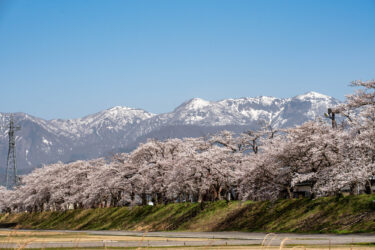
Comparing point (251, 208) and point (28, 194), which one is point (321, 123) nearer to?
point (251, 208)

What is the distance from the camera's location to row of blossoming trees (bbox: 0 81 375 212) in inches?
1825

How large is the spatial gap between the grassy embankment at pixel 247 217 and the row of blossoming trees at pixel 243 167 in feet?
4.74

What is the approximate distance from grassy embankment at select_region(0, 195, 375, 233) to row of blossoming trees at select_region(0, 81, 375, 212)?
1444 mm

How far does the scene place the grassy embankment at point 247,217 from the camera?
42.5m

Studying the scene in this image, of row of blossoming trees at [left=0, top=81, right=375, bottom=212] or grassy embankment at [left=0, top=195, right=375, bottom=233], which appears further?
row of blossoming trees at [left=0, top=81, right=375, bottom=212]

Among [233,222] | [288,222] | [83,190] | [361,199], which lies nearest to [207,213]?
[233,222]

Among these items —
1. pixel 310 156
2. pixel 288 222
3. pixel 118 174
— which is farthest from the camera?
pixel 118 174

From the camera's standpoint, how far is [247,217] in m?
54.6

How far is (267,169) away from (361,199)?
12527 mm

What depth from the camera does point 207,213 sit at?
6028 cm

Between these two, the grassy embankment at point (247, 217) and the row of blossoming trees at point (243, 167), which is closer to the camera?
the grassy embankment at point (247, 217)

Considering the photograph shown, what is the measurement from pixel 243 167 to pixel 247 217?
27.5 ft

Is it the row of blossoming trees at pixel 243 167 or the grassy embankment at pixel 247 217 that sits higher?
the row of blossoming trees at pixel 243 167

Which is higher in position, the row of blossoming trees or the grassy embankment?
the row of blossoming trees
